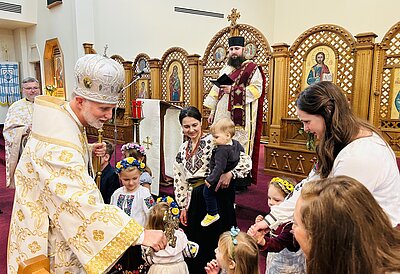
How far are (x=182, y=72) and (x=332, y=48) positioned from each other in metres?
3.18

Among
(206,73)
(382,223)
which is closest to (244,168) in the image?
(382,223)

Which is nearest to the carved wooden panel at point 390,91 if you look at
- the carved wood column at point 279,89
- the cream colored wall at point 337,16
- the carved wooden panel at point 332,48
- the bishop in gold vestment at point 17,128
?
the carved wooden panel at point 332,48

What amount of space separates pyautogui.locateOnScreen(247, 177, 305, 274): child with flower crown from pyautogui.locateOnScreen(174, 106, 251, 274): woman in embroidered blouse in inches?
21.5

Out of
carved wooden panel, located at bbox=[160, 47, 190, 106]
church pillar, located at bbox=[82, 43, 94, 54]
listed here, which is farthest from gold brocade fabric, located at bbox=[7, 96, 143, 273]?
church pillar, located at bbox=[82, 43, 94, 54]

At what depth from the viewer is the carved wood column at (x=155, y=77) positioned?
739 cm

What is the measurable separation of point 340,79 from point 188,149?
10.1 ft

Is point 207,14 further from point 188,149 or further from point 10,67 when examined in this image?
point 188,149

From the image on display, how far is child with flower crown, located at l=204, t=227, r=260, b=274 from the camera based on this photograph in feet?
5.32

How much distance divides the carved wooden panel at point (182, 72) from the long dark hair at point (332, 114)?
548cm

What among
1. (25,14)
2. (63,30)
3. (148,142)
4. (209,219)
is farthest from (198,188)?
(25,14)

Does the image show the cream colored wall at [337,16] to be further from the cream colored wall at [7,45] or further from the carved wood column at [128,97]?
the cream colored wall at [7,45]

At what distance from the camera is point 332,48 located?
4684 mm

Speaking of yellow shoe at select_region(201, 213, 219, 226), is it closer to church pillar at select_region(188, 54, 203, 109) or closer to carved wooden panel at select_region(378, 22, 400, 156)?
carved wooden panel at select_region(378, 22, 400, 156)

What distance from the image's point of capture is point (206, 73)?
6594mm
